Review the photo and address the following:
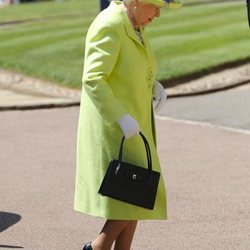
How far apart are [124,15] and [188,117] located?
26.0 feet

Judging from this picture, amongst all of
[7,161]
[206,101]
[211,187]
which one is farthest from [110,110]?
[206,101]

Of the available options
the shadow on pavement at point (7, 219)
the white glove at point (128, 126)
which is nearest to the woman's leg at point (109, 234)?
the white glove at point (128, 126)

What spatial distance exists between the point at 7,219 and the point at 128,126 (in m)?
2.61

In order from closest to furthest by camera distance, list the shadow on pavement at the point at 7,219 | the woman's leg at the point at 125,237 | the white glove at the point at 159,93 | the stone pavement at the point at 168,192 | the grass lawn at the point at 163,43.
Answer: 1. the woman's leg at the point at 125,237
2. the white glove at the point at 159,93
3. the stone pavement at the point at 168,192
4. the shadow on pavement at the point at 7,219
5. the grass lawn at the point at 163,43

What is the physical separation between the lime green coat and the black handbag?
76 millimetres

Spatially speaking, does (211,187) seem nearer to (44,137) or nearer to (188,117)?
(44,137)

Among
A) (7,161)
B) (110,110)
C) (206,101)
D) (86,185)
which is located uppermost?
(110,110)

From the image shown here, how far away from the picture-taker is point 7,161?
10.4m

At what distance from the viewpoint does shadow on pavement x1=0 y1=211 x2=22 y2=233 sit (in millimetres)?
7562

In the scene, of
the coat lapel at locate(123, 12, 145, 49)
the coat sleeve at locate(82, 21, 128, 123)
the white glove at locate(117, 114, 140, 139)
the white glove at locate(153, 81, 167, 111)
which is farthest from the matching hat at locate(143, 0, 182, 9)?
the white glove at locate(117, 114, 140, 139)

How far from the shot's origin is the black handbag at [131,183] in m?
5.50

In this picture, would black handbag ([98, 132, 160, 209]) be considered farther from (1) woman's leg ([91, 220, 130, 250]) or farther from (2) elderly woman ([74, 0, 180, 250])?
(1) woman's leg ([91, 220, 130, 250])

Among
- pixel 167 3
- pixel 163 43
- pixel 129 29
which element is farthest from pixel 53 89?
pixel 129 29

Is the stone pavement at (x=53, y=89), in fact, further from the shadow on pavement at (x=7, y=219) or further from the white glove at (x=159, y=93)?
the white glove at (x=159, y=93)
